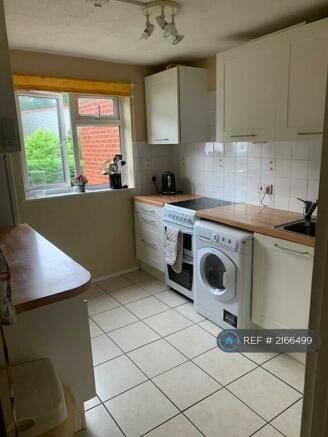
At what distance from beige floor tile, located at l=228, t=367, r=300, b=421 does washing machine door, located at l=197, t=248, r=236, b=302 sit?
0.54 meters

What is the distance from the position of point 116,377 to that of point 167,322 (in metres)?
0.69

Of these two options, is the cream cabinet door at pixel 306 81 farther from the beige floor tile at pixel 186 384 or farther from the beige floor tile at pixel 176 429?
the beige floor tile at pixel 176 429

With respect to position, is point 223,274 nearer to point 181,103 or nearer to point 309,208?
point 309,208

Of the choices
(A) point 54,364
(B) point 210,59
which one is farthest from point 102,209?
(A) point 54,364

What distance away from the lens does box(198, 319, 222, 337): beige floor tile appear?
96.8 inches

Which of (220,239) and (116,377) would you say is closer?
(116,377)

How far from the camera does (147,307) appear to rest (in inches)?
112

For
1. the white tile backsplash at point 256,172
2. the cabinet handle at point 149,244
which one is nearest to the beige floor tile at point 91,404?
the cabinet handle at point 149,244

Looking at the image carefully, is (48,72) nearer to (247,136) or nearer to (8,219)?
(8,219)

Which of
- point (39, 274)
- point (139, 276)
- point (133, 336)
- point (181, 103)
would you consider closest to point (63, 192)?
point (139, 276)

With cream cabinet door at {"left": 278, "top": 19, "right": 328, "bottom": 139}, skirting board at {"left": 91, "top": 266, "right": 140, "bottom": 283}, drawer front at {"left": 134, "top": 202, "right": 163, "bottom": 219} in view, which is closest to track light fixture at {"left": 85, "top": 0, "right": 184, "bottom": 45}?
cream cabinet door at {"left": 278, "top": 19, "right": 328, "bottom": 139}

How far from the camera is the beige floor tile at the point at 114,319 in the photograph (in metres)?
2.57

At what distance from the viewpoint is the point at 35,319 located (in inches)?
50.6

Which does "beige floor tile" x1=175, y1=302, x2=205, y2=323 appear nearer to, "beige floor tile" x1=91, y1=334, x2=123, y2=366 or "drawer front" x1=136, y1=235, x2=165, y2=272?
"drawer front" x1=136, y1=235, x2=165, y2=272
